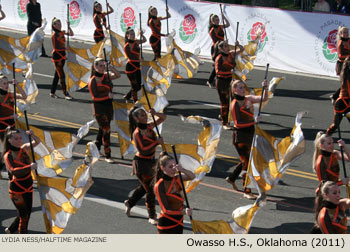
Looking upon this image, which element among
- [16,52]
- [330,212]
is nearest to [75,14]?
[16,52]

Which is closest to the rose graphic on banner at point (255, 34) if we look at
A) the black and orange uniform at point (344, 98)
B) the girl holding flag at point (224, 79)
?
the girl holding flag at point (224, 79)

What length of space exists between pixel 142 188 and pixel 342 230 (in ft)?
11.8

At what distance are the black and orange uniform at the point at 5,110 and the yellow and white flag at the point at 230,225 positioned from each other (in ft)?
17.8

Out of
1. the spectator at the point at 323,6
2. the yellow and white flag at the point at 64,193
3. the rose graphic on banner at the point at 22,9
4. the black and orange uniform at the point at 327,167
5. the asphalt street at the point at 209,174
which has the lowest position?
the asphalt street at the point at 209,174

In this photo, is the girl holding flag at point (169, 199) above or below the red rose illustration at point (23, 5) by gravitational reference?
above

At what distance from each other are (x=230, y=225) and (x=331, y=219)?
4.12ft

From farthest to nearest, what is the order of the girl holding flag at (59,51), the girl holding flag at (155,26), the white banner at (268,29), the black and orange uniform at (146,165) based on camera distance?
the girl holding flag at (155,26), the white banner at (268,29), the girl holding flag at (59,51), the black and orange uniform at (146,165)

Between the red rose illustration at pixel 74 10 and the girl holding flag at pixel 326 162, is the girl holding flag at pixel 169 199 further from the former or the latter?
the red rose illustration at pixel 74 10

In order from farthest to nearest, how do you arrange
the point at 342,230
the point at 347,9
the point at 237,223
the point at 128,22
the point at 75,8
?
the point at 75,8
the point at 128,22
the point at 347,9
the point at 237,223
the point at 342,230

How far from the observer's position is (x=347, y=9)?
76.3 feet

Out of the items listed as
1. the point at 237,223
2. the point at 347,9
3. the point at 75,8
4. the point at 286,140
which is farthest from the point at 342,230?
the point at 75,8

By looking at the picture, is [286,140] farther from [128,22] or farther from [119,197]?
[128,22]

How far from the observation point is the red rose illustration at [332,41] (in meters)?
20.3

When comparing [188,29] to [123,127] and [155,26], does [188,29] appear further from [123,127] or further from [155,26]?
[123,127]
